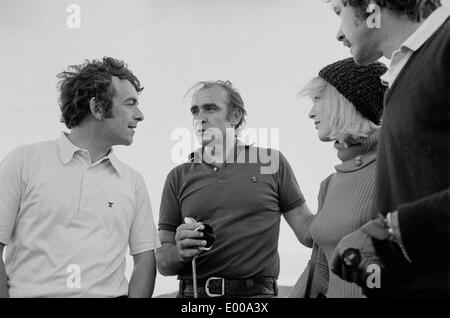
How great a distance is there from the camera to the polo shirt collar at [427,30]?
1125mm

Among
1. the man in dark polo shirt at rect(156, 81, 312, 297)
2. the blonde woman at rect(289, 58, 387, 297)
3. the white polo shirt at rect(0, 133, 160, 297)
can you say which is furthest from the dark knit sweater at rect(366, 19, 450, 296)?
the white polo shirt at rect(0, 133, 160, 297)

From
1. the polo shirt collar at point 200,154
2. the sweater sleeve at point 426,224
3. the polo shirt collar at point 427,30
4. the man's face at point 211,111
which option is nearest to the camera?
the sweater sleeve at point 426,224

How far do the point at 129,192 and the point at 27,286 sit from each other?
534 millimetres

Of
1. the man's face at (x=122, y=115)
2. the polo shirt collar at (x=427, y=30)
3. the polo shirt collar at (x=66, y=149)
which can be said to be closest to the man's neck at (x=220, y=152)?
the man's face at (x=122, y=115)

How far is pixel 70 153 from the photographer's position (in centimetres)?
216

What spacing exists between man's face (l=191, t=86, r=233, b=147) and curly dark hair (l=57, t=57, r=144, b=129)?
32 centimetres

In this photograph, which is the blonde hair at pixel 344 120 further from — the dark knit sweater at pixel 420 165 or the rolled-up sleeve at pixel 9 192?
the rolled-up sleeve at pixel 9 192

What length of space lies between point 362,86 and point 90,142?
1222 millimetres

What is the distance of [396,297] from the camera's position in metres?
1.22

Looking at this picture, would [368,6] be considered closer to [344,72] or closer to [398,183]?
[344,72]

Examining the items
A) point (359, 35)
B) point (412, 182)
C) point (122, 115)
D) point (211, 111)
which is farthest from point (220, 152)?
point (412, 182)

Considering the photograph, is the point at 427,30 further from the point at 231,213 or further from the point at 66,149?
the point at 66,149

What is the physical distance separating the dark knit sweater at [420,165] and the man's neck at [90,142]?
1395 millimetres

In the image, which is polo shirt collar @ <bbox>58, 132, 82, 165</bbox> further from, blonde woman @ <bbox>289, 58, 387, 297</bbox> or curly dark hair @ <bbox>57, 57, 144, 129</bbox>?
blonde woman @ <bbox>289, 58, 387, 297</bbox>
